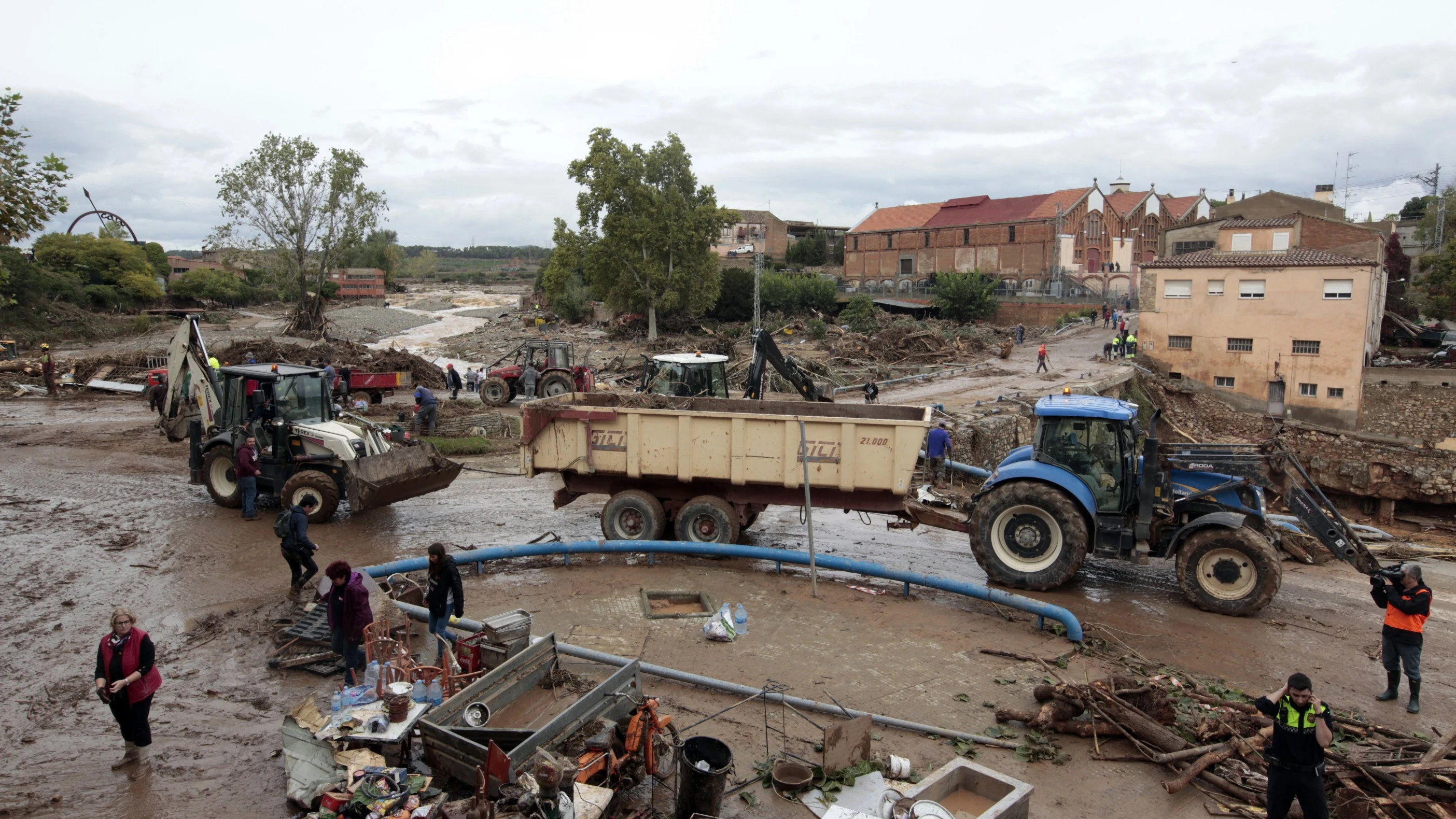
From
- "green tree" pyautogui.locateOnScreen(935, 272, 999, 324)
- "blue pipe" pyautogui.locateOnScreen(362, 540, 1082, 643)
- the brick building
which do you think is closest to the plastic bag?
"blue pipe" pyautogui.locateOnScreen(362, 540, 1082, 643)

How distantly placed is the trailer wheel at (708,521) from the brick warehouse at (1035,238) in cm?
4405

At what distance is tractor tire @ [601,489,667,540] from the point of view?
11.5 m

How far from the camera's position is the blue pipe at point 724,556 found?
30.4 ft

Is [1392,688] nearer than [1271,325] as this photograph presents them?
Yes

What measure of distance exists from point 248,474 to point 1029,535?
419 inches

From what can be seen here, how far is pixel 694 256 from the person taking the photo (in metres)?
44.6

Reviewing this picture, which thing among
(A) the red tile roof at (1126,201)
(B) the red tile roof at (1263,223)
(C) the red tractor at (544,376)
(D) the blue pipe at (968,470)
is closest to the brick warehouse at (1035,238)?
(A) the red tile roof at (1126,201)

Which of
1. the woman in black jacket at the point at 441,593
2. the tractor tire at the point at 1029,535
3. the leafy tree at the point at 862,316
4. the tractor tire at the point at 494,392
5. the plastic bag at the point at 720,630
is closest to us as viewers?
the woman in black jacket at the point at 441,593

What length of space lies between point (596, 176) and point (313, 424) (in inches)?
1259

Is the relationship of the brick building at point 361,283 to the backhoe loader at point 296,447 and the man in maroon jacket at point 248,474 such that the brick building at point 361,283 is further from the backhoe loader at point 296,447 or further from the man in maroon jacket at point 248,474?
the man in maroon jacket at point 248,474

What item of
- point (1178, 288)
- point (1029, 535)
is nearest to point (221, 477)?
point (1029, 535)

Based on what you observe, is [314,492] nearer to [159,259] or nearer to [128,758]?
[128,758]

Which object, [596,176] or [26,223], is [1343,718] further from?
[596,176]

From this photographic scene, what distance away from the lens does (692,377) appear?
49.8ft
